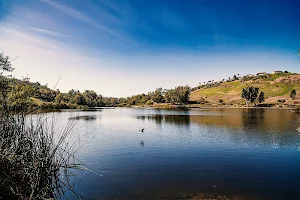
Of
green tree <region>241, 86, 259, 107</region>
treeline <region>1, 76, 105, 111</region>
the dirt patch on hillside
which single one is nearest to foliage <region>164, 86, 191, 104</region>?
green tree <region>241, 86, 259, 107</region>

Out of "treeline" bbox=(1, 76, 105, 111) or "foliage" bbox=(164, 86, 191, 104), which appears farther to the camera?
"foliage" bbox=(164, 86, 191, 104)

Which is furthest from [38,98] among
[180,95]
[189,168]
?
[180,95]

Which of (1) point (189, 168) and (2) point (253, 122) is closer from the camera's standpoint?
(1) point (189, 168)

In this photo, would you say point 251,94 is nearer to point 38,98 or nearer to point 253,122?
point 253,122

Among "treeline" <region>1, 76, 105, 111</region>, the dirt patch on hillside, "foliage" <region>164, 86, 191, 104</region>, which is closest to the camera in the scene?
"treeline" <region>1, 76, 105, 111</region>

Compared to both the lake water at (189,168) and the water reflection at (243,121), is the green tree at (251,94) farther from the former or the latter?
the lake water at (189,168)

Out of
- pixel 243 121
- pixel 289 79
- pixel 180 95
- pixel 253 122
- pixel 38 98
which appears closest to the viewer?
pixel 38 98

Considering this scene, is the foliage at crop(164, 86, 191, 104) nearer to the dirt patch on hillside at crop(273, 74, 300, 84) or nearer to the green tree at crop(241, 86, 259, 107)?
the green tree at crop(241, 86, 259, 107)

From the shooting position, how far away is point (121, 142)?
98.5 feet

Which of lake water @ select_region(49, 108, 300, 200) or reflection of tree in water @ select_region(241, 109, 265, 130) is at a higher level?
reflection of tree in water @ select_region(241, 109, 265, 130)

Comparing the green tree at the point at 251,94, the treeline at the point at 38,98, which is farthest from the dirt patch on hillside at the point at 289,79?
the treeline at the point at 38,98

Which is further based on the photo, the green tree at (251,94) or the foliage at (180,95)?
the foliage at (180,95)

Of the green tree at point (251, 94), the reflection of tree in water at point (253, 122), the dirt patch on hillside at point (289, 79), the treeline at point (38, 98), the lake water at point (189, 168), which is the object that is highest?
the dirt patch on hillside at point (289, 79)

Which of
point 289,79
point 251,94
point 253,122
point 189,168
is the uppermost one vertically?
point 289,79
